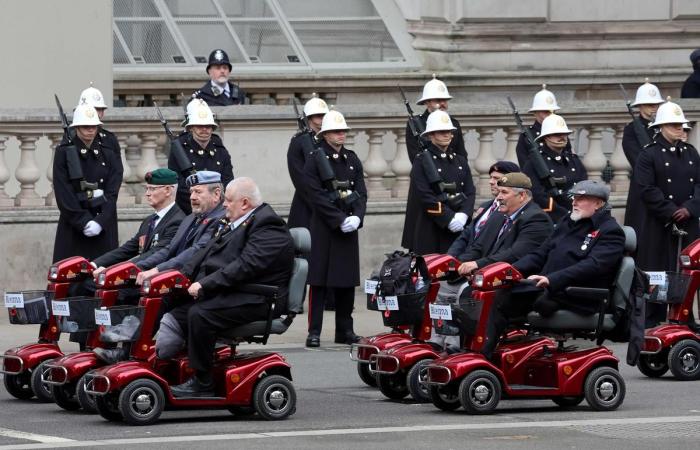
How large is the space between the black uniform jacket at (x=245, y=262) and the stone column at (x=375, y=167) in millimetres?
6236

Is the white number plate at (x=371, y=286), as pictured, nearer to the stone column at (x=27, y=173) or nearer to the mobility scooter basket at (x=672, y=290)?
the mobility scooter basket at (x=672, y=290)

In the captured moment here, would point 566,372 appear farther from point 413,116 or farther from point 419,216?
point 413,116

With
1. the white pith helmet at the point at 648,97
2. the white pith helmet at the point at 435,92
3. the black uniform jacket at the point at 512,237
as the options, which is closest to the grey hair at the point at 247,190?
the black uniform jacket at the point at 512,237

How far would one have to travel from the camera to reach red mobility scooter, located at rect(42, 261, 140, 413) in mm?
13789

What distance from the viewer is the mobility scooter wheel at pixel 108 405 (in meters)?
13.4

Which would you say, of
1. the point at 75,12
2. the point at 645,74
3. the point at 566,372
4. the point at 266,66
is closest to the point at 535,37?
the point at 645,74

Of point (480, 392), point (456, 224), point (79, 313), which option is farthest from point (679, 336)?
point (79, 313)

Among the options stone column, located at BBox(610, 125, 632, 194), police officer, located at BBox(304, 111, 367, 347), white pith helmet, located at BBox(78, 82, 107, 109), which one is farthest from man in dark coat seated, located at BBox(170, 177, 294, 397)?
stone column, located at BBox(610, 125, 632, 194)

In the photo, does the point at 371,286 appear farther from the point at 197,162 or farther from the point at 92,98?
the point at 92,98

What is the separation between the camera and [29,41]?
69.3 ft

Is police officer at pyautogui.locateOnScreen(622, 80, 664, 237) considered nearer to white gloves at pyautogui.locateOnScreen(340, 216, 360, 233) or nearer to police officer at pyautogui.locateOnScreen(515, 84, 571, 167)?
police officer at pyautogui.locateOnScreen(515, 84, 571, 167)

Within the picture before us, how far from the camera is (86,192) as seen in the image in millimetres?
17422

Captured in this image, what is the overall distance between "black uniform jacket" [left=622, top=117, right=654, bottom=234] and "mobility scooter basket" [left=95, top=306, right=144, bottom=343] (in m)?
6.02

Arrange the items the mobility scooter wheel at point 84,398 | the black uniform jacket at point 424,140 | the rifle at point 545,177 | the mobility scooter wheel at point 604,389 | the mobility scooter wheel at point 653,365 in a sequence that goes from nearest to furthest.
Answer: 1. the mobility scooter wheel at point 84,398
2. the mobility scooter wheel at point 604,389
3. the mobility scooter wheel at point 653,365
4. the rifle at point 545,177
5. the black uniform jacket at point 424,140
